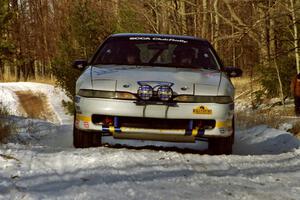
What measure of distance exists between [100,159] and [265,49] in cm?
1486

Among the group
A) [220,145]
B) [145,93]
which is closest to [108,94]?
[145,93]

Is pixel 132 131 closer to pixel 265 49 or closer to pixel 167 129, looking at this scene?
pixel 167 129

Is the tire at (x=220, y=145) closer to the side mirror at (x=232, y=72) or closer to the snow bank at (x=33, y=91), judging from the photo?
the side mirror at (x=232, y=72)

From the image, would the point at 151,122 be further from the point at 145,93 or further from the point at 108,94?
the point at 108,94

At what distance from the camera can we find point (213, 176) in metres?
4.42

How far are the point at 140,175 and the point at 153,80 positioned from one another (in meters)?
1.59

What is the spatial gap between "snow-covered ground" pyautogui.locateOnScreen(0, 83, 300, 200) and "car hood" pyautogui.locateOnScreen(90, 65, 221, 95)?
0.72 meters

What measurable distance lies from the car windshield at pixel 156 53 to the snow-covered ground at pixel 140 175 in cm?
166

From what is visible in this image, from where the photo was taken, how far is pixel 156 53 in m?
7.00

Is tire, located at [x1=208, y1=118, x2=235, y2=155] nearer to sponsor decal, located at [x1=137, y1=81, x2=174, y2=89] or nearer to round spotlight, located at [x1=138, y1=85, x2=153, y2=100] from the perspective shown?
sponsor decal, located at [x1=137, y1=81, x2=174, y2=89]

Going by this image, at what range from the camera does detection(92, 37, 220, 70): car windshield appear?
22.4 ft

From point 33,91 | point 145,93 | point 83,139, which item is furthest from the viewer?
point 33,91

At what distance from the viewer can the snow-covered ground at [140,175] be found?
368cm

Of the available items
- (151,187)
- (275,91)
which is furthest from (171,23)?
(151,187)
